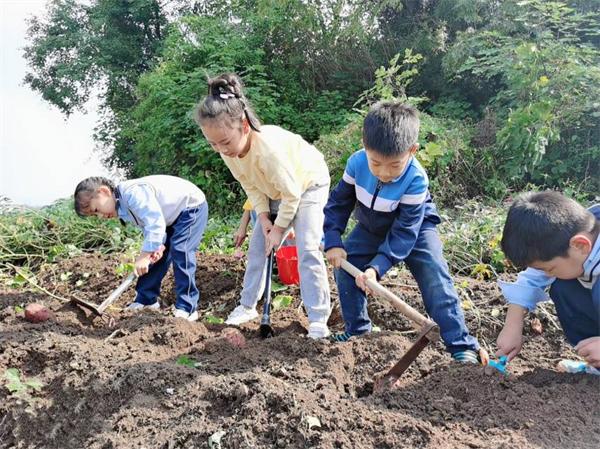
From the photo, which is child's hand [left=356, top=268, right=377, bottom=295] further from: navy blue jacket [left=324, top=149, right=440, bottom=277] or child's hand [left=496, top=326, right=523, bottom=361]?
child's hand [left=496, top=326, right=523, bottom=361]

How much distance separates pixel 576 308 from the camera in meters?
2.67

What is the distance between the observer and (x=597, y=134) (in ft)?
23.1

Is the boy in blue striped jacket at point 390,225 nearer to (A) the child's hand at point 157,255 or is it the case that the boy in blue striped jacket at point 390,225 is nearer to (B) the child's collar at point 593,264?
(B) the child's collar at point 593,264

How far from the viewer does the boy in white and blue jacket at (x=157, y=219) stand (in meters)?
4.05

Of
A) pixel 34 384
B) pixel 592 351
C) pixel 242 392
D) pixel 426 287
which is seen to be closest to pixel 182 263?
pixel 34 384

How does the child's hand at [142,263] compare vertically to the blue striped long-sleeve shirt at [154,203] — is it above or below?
below

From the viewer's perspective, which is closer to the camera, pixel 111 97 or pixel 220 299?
pixel 220 299

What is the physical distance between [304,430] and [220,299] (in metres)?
2.73

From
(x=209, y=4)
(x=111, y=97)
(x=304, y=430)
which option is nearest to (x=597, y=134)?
(x=304, y=430)

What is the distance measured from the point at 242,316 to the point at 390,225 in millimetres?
1342

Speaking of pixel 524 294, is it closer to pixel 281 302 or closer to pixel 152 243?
pixel 281 302

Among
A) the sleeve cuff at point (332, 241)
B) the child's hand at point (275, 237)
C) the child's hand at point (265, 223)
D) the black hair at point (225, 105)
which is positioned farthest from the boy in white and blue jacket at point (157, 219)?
the sleeve cuff at point (332, 241)

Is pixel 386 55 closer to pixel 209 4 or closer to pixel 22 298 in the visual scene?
pixel 209 4

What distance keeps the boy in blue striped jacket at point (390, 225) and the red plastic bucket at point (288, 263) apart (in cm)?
126
